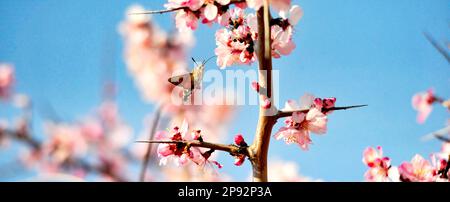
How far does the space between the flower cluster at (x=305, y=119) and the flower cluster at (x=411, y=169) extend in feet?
0.86

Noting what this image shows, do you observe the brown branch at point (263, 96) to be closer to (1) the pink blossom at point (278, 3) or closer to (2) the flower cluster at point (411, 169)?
(1) the pink blossom at point (278, 3)

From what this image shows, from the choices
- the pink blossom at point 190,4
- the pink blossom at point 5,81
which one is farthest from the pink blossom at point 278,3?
the pink blossom at point 5,81

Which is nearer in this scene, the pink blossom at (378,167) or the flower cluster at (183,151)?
the flower cluster at (183,151)

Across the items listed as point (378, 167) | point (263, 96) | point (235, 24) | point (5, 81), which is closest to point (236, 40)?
point (235, 24)

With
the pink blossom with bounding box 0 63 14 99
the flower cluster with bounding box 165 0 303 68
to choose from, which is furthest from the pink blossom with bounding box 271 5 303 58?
the pink blossom with bounding box 0 63 14 99

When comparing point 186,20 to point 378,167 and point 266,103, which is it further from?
point 378,167

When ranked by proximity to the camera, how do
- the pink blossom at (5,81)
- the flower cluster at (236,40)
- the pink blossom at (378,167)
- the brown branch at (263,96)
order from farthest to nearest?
1. the pink blossom at (5,81)
2. the pink blossom at (378,167)
3. the flower cluster at (236,40)
4. the brown branch at (263,96)

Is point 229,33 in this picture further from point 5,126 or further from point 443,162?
point 5,126

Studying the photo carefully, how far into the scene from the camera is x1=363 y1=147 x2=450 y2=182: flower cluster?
1.09m

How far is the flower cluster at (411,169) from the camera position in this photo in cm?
109

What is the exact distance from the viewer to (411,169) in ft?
3.62

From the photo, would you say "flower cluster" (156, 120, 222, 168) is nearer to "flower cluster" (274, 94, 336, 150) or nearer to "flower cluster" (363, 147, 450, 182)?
"flower cluster" (274, 94, 336, 150)
